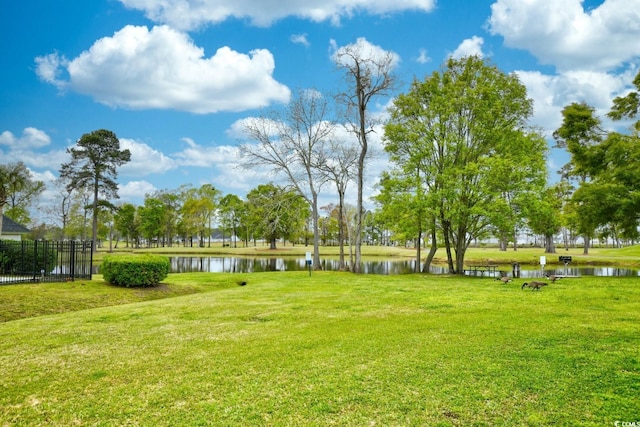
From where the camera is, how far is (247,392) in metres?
5.13

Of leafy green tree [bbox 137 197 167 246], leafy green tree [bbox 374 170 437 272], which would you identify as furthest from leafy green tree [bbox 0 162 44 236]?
leafy green tree [bbox 374 170 437 272]

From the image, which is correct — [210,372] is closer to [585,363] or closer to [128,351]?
[128,351]

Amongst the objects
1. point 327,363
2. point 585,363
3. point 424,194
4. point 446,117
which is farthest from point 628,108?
point 327,363

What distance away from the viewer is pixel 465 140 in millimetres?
24281

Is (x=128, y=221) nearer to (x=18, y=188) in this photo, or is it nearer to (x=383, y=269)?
(x=18, y=188)

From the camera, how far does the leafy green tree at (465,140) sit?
72.8 feet

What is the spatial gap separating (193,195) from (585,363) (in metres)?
83.1

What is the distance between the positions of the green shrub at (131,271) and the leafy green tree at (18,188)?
33.2 m

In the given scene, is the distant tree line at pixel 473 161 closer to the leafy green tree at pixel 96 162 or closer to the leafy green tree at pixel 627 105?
the leafy green tree at pixel 627 105

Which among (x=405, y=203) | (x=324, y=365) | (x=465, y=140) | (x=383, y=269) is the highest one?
(x=465, y=140)

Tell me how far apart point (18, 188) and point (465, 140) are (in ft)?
172

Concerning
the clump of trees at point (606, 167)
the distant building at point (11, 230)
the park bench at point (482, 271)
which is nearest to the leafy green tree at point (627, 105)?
the clump of trees at point (606, 167)

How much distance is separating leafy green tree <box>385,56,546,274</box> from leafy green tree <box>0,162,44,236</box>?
131ft

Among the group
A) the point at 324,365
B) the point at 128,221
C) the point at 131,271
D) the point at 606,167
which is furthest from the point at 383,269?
the point at 128,221
